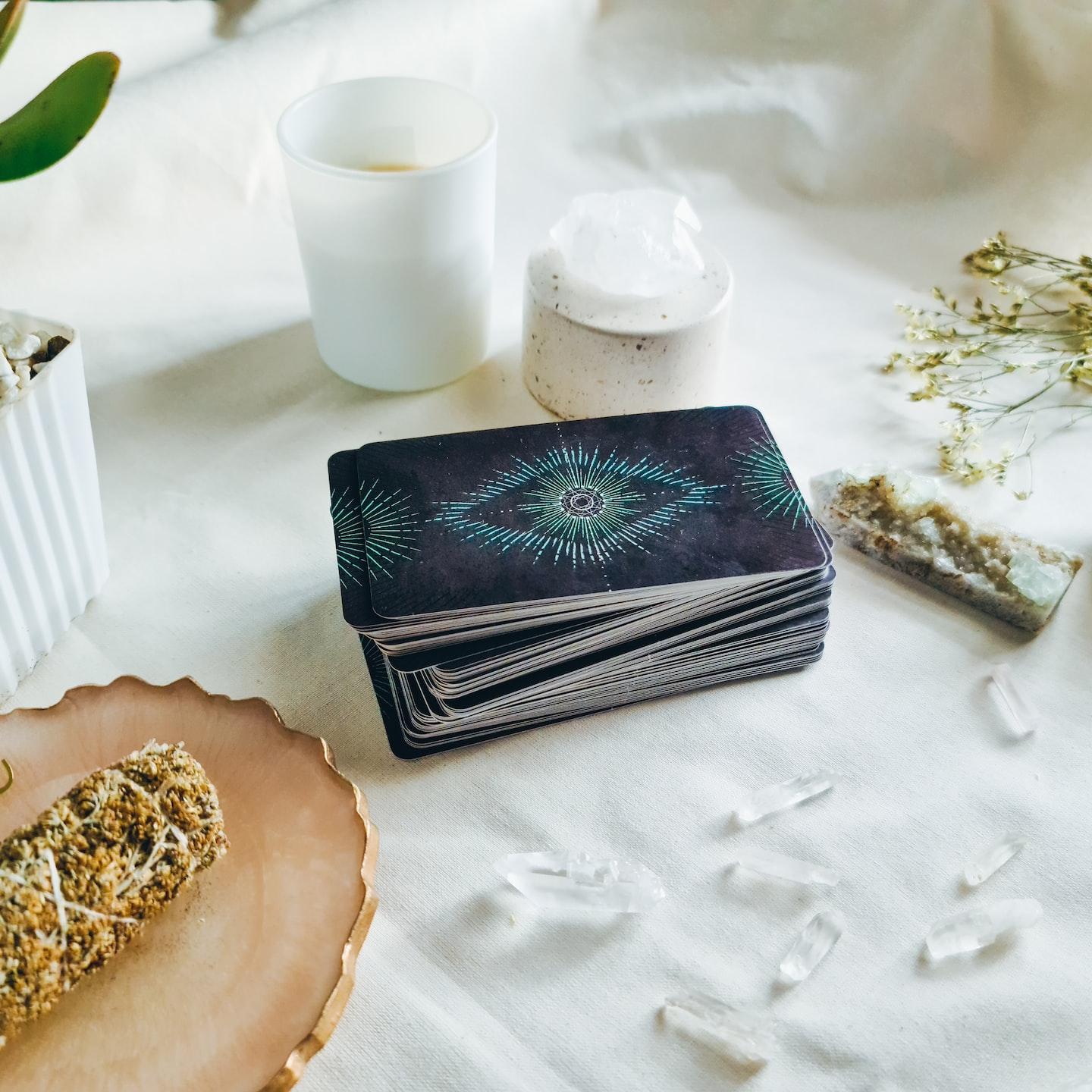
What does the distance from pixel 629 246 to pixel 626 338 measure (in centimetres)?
7

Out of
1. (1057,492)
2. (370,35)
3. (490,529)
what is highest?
(370,35)

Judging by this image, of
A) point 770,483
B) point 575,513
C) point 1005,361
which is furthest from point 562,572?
point 1005,361

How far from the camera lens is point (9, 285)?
964mm

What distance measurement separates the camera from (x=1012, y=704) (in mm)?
684

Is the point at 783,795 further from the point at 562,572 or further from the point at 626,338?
the point at 626,338

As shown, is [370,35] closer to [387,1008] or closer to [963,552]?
[963,552]

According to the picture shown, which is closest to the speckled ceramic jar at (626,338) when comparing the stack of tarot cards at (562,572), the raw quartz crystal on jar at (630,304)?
the raw quartz crystal on jar at (630,304)

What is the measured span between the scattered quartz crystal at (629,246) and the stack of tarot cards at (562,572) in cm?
16

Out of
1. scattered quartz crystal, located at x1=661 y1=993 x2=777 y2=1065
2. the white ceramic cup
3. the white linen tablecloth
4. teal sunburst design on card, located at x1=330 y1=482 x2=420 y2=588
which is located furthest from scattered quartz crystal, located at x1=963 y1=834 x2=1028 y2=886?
the white ceramic cup

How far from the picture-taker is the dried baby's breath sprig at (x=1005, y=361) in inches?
34.2

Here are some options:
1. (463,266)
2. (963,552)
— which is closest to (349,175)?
(463,266)

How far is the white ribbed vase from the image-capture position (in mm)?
583

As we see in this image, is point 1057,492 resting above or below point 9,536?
below

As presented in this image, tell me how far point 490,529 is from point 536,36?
0.73 metres
